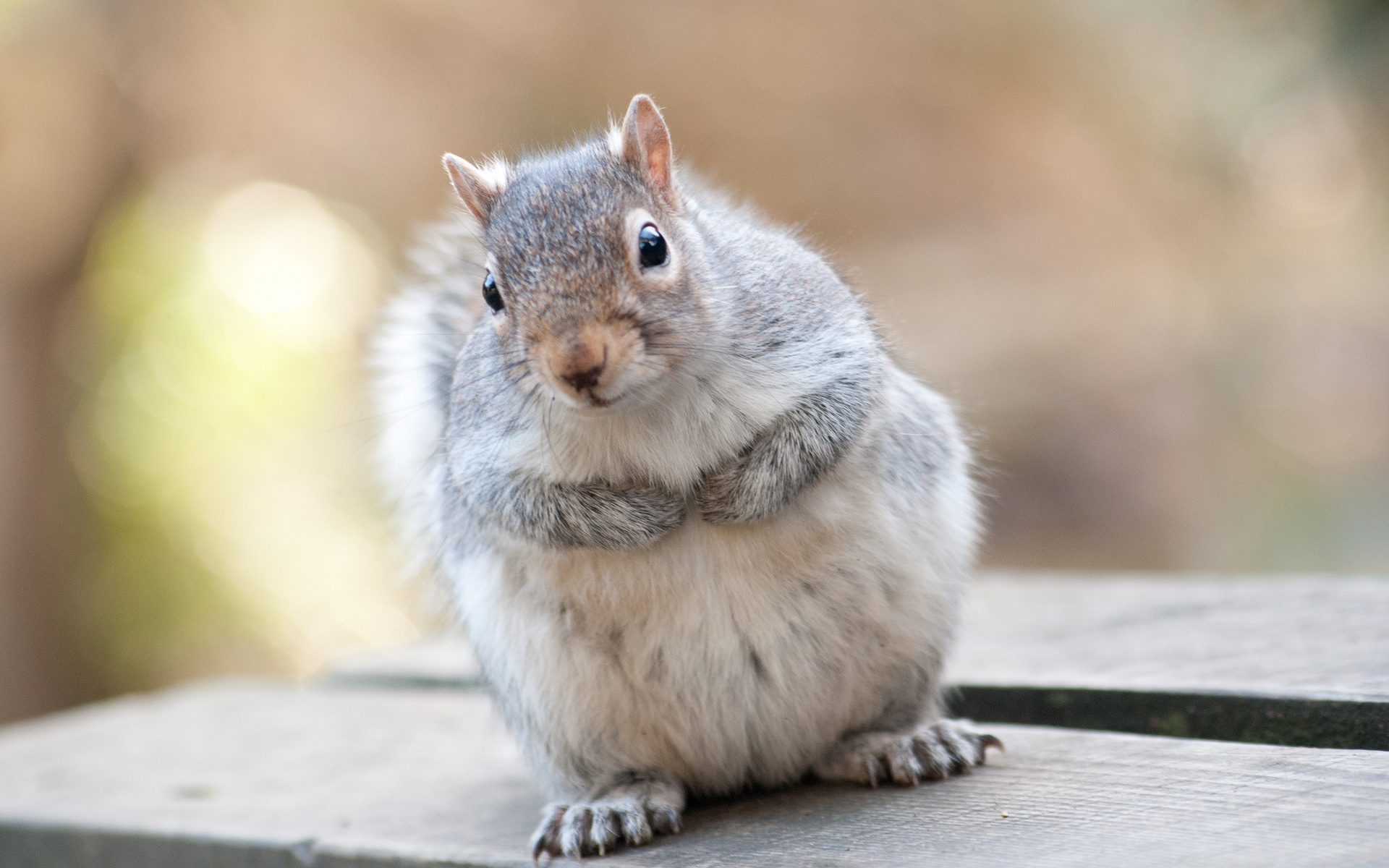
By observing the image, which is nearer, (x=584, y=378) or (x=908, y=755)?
(x=584, y=378)

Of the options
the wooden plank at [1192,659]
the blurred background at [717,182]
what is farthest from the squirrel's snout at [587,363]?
the blurred background at [717,182]

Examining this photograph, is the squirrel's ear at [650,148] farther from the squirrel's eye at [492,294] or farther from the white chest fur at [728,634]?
the white chest fur at [728,634]

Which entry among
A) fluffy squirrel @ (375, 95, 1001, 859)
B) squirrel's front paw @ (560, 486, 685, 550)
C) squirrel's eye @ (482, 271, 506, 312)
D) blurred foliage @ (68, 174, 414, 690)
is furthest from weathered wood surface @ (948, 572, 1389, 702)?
blurred foliage @ (68, 174, 414, 690)

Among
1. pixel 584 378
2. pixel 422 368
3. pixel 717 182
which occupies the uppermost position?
pixel 717 182

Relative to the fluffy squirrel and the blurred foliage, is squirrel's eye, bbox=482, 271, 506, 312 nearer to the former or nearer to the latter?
the fluffy squirrel

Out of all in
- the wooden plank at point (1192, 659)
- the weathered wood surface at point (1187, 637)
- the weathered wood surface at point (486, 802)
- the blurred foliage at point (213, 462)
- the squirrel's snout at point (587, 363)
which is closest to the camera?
the weathered wood surface at point (486, 802)

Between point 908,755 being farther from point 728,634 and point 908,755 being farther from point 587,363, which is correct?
point 587,363

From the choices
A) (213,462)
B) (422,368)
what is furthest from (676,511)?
(213,462)
